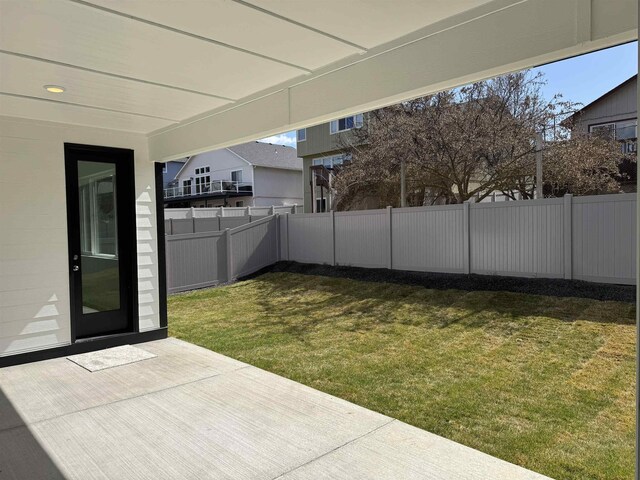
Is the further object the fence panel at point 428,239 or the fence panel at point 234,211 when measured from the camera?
the fence panel at point 234,211

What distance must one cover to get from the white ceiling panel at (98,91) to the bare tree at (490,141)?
677cm

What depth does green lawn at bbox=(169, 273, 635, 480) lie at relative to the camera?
338cm

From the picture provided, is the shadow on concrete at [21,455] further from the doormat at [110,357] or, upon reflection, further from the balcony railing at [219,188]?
the balcony railing at [219,188]

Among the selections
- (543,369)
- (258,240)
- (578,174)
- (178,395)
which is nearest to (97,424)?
(178,395)

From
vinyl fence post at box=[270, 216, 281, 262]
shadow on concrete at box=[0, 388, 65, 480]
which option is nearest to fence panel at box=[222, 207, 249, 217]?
vinyl fence post at box=[270, 216, 281, 262]

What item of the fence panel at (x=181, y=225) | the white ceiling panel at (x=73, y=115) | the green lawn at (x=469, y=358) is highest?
the white ceiling panel at (x=73, y=115)

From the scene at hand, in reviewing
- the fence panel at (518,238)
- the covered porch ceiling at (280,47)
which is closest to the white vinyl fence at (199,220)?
the fence panel at (518,238)

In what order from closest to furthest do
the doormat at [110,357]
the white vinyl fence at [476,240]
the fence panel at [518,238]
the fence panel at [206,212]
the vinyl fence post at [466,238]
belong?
the doormat at [110,357] < the white vinyl fence at [476,240] < the fence panel at [518,238] < the vinyl fence post at [466,238] < the fence panel at [206,212]

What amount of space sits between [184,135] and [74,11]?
2.78 meters

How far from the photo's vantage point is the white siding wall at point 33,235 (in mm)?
4816

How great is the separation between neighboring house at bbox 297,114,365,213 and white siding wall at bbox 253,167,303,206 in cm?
696

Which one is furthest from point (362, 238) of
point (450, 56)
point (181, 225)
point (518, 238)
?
point (450, 56)

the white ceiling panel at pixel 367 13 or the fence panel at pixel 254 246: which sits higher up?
the white ceiling panel at pixel 367 13

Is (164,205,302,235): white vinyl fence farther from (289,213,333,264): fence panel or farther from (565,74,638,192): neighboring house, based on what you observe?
(565,74,638,192): neighboring house
